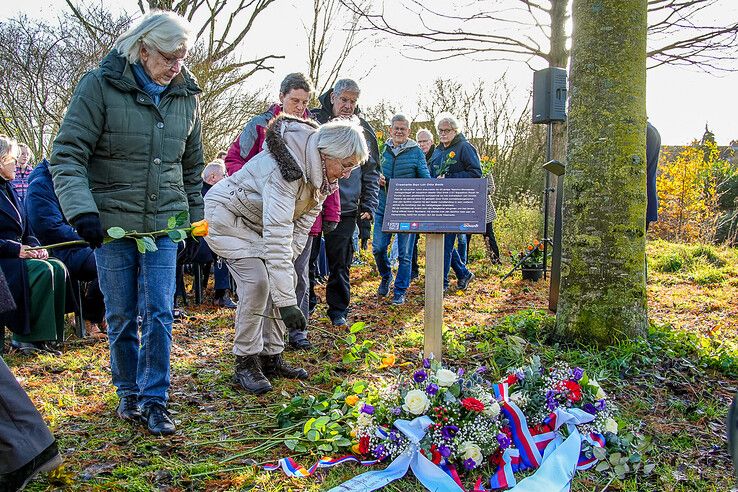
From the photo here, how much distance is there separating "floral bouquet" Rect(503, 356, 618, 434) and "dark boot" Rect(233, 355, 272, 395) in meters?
1.49

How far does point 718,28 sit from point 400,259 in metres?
7.68

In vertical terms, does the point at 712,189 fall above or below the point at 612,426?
above

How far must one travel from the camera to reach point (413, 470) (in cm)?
274

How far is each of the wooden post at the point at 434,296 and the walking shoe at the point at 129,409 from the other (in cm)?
172

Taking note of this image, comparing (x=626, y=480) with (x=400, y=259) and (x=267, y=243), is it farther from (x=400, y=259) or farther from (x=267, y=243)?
(x=400, y=259)

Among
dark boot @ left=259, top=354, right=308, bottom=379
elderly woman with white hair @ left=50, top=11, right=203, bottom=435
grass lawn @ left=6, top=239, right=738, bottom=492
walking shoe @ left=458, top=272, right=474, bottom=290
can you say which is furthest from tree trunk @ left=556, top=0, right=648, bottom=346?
walking shoe @ left=458, top=272, right=474, bottom=290

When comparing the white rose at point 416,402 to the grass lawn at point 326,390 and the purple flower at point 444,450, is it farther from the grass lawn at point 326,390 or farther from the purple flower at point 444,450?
the grass lawn at point 326,390

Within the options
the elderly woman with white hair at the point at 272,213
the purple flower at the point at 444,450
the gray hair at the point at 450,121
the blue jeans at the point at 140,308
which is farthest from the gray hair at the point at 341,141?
the gray hair at the point at 450,121

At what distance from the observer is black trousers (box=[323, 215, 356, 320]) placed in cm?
541

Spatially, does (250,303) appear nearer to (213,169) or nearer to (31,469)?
(31,469)

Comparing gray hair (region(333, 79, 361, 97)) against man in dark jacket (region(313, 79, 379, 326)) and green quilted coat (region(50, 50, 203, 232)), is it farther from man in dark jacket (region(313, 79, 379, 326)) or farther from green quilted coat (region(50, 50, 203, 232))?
green quilted coat (region(50, 50, 203, 232))

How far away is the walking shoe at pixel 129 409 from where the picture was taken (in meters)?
3.29

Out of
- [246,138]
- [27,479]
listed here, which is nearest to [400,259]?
[246,138]

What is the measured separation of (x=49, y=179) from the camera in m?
5.20
